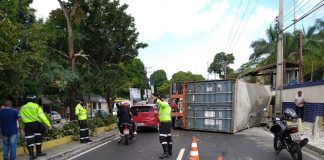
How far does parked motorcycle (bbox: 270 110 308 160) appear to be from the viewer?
1021 centimetres

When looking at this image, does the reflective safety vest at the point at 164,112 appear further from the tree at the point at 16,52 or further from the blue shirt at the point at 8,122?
the tree at the point at 16,52

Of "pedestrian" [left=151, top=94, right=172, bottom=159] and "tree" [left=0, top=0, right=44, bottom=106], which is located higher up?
"tree" [left=0, top=0, right=44, bottom=106]

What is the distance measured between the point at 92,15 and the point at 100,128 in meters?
6.53

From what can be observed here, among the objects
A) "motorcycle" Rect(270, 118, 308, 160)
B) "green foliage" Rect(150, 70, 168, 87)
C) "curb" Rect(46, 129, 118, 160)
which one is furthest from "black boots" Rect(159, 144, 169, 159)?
"green foliage" Rect(150, 70, 168, 87)

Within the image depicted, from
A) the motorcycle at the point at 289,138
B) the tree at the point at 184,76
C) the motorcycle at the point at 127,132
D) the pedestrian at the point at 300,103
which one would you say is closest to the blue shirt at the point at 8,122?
the motorcycle at the point at 127,132

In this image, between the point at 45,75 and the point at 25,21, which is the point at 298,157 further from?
the point at 25,21

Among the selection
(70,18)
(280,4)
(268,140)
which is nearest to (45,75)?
(70,18)

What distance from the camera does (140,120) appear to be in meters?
20.4

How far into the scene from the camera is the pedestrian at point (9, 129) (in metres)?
10.2

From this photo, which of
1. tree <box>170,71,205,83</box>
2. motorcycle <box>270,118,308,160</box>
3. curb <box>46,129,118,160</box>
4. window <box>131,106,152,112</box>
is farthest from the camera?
tree <box>170,71,205,83</box>

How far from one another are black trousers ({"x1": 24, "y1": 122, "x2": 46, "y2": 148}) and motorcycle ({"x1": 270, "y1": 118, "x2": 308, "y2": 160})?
6.92 metres

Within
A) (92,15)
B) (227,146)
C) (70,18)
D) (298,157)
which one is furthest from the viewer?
(92,15)

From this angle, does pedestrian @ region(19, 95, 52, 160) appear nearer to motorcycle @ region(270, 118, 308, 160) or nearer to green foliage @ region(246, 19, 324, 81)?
motorcycle @ region(270, 118, 308, 160)

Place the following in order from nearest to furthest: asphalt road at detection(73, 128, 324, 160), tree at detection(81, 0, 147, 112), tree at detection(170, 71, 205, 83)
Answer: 1. asphalt road at detection(73, 128, 324, 160)
2. tree at detection(81, 0, 147, 112)
3. tree at detection(170, 71, 205, 83)
